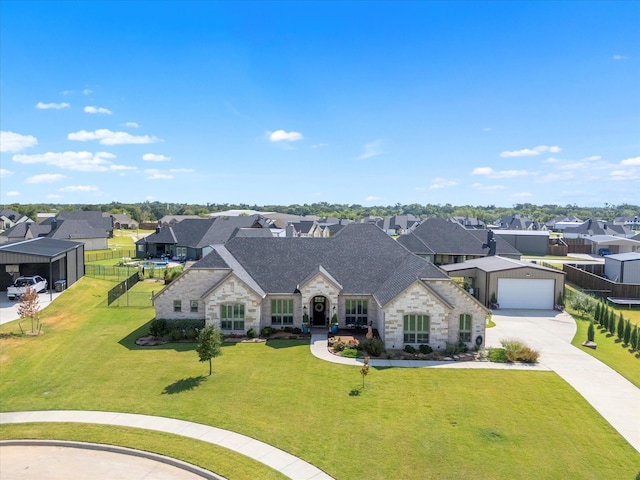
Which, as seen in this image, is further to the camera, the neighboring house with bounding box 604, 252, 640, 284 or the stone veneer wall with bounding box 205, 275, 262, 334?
the neighboring house with bounding box 604, 252, 640, 284

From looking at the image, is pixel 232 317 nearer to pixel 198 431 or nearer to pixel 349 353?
pixel 349 353

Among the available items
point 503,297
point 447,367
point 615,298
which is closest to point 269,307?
point 447,367

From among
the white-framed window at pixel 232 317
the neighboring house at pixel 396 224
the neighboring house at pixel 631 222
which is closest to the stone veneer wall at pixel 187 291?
the white-framed window at pixel 232 317

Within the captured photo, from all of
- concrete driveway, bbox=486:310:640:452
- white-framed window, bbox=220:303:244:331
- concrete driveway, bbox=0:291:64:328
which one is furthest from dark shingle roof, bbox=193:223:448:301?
concrete driveway, bbox=0:291:64:328

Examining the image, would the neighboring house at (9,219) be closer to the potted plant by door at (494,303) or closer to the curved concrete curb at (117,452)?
the curved concrete curb at (117,452)

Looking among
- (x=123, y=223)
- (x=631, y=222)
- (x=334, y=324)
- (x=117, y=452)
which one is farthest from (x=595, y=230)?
(x=123, y=223)

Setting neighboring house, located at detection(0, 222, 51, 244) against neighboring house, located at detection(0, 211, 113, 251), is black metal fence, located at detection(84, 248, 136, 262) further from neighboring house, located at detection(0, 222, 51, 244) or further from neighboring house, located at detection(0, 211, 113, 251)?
neighboring house, located at detection(0, 222, 51, 244)

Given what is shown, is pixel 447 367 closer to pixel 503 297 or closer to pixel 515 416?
pixel 515 416
